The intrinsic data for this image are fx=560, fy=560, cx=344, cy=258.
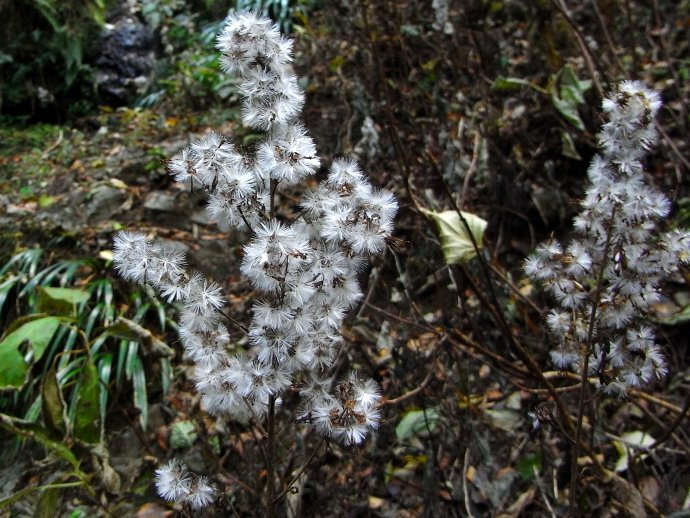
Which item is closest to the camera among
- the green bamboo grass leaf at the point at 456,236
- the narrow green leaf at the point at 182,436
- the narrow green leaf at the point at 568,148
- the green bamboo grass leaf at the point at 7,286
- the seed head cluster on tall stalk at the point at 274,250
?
the seed head cluster on tall stalk at the point at 274,250

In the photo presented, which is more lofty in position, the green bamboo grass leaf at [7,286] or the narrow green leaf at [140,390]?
the green bamboo grass leaf at [7,286]

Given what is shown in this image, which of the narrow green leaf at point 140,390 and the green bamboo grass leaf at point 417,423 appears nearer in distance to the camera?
the green bamboo grass leaf at point 417,423

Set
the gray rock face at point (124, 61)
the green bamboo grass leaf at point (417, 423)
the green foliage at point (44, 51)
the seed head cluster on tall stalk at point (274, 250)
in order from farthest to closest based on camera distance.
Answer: the gray rock face at point (124, 61), the green foliage at point (44, 51), the green bamboo grass leaf at point (417, 423), the seed head cluster on tall stalk at point (274, 250)

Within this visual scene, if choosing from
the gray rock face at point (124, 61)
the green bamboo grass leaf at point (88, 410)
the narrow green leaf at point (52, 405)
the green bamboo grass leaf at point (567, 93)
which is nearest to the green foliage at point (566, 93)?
the green bamboo grass leaf at point (567, 93)

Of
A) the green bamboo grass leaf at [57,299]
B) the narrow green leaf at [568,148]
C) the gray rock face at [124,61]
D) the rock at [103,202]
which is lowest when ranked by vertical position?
the gray rock face at [124,61]

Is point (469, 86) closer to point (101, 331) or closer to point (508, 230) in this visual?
point (508, 230)

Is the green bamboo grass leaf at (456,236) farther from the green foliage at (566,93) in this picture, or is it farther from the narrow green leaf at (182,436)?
the narrow green leaf at (182,436)
